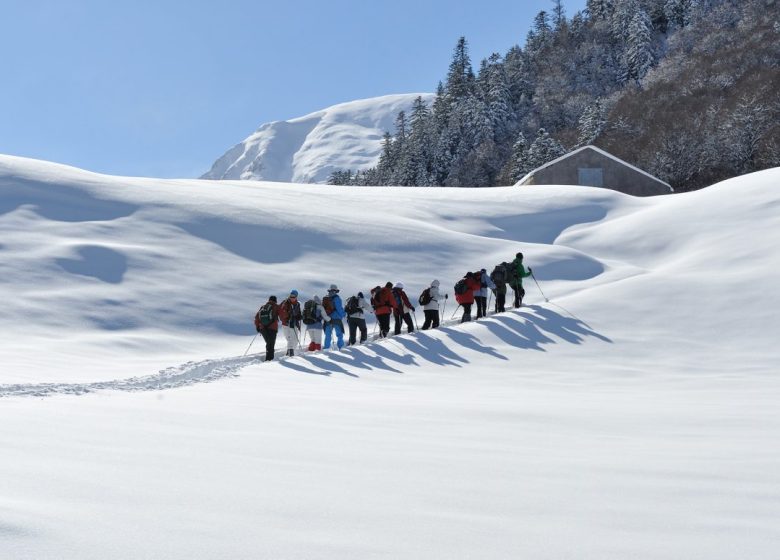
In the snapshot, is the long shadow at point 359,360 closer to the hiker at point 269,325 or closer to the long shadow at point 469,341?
the hiker at point 269,325

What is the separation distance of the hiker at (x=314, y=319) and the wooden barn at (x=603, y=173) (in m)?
35.8

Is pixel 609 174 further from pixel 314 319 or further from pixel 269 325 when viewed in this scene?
pixel 269 325

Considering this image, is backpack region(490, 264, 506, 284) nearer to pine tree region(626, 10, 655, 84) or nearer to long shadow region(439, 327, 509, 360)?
long shadow region(439, 327, 509, 360)

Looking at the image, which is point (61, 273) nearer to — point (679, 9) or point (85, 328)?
point (85, 328)

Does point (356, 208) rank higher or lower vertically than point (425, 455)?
higher

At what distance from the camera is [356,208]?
3559cm

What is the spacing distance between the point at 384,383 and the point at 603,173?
40.9 metres

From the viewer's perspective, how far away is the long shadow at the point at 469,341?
1634cm

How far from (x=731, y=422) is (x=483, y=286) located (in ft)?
39.7

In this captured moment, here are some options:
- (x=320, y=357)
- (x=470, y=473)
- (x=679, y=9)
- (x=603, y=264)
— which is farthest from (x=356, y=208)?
(x=679, y=9)

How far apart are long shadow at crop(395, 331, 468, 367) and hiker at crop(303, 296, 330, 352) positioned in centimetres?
198

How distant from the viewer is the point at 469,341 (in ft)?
56.3

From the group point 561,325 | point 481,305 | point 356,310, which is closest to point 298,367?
point 356,310

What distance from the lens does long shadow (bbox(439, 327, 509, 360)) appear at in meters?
16.3
